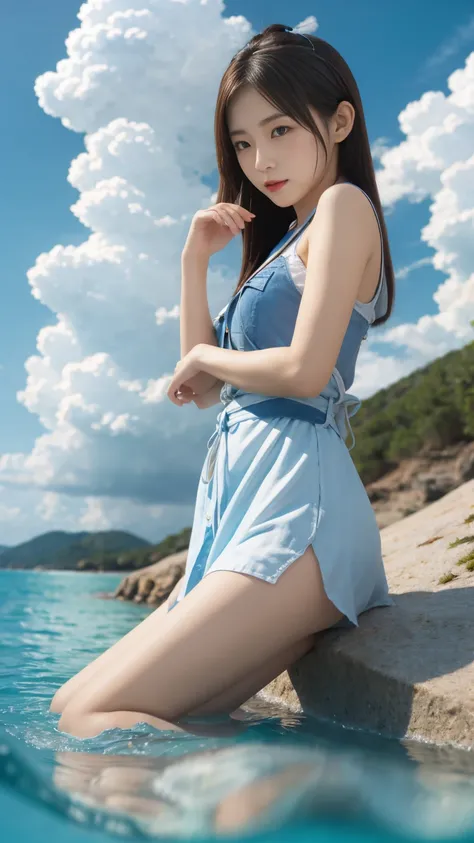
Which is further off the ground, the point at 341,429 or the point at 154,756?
the point at 341,429

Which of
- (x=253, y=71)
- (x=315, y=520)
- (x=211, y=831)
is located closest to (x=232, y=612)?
(x=315, y=520)

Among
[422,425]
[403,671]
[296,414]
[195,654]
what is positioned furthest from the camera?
[422,425]

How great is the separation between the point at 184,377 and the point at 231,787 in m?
1.49

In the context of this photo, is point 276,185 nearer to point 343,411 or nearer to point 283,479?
point 343,411

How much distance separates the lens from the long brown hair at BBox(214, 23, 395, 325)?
8.51 ft

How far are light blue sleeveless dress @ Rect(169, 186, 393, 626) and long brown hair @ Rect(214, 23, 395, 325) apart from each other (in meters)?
0.30

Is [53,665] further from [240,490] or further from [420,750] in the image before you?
[420,750]

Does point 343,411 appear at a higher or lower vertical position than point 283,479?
higher

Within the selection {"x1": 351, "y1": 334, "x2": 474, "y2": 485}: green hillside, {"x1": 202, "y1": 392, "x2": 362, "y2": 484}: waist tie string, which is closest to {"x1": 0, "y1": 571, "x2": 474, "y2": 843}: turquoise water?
{"x1": 202, "y1": 392, "x2": 362, "y2": 484}: waist tie string

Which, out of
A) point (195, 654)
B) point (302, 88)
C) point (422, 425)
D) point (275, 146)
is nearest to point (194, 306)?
point (275, 146)

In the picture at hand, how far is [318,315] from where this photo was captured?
225cm

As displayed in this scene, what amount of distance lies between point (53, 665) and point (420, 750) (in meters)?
3.32

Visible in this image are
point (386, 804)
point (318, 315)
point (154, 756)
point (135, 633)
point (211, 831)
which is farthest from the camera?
point (135, 633)

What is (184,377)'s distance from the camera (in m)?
2.68
